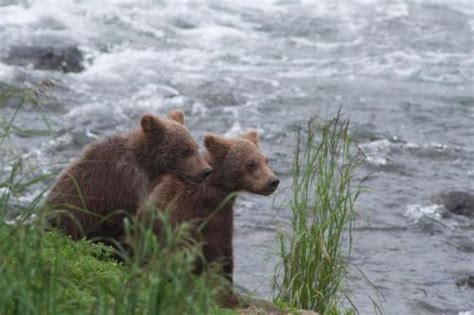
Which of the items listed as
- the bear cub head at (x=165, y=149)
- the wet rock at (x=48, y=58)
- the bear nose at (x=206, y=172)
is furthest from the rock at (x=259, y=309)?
the wet rock at (x=48, y=58)

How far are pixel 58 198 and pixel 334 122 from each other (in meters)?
1.88

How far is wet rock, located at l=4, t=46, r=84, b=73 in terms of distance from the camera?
15352 mm

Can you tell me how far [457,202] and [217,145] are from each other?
15.0 feet

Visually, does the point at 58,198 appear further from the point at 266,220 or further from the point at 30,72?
the point at 30,72

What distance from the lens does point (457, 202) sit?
12031 mm

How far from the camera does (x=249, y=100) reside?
48.9 feet

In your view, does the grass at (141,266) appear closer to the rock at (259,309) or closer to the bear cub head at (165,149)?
the rock at (259,309)

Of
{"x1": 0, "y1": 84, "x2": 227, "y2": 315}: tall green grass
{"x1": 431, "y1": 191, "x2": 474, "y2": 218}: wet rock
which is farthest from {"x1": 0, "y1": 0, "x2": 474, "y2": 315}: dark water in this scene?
{"x1": 0, "y1": 84, "x2": 227, "y2": 315}: tall green grass

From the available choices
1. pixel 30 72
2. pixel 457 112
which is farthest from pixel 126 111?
pixel 457 112

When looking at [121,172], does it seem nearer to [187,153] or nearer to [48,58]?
[187,153]

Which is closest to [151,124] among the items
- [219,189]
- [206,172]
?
[206,172]

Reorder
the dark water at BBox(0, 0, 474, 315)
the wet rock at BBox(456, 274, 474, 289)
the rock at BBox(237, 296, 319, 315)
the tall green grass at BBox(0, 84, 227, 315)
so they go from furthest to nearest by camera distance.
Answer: the dark water at BBox(0, 0, 474, 315) → the wet rock at BBox(456, 274, 474, 289) → the rock at BBox(237, 296, 319, 315) → the tall green grass at BBox(0, 84, 227, 315)

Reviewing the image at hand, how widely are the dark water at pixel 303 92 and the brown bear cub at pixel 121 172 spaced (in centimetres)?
117

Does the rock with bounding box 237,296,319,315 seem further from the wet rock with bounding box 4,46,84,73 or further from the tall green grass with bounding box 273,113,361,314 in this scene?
the wet rock with bounding box 4,46,84,73
